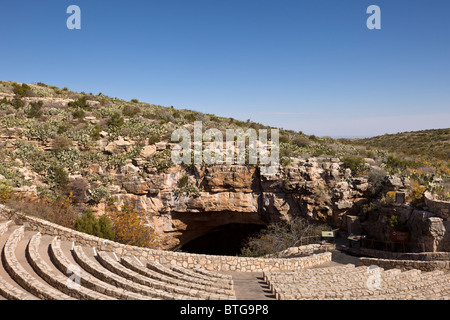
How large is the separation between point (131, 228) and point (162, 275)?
6917 millimetres

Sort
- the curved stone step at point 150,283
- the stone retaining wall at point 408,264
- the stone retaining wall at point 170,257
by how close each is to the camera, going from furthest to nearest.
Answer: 1. the stone retaining wall at point 170,257
2. the stone retaining wall at point 408,264
3. the curved stone step at point 150,283

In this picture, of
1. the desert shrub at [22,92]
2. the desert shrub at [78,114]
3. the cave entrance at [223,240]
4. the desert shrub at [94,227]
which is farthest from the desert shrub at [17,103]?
the cave entrance at [223,240]

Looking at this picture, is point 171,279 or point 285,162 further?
point 285,162

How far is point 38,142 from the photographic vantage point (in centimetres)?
2120

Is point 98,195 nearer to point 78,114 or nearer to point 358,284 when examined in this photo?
point 78,114

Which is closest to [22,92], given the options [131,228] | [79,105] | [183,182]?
[79,105]

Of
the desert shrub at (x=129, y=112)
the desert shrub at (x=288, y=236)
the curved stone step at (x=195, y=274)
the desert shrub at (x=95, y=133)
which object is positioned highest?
the desert shrub at (x=129, y=112)

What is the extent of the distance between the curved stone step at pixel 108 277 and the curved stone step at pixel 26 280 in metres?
1.33

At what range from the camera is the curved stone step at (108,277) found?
Result: 8.17 meters

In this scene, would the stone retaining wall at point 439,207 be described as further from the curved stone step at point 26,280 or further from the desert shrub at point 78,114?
the desert shrub at point 78,114

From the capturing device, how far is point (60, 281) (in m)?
8.28
